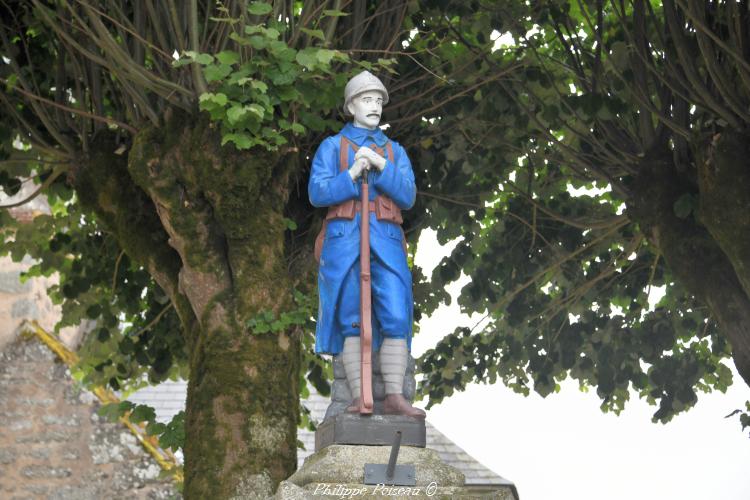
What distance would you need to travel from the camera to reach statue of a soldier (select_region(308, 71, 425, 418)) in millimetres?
6766

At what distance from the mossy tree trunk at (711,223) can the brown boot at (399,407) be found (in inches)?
115

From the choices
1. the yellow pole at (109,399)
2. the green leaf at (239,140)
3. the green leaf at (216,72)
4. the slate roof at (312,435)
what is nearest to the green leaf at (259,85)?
the green leaf at (216,72)

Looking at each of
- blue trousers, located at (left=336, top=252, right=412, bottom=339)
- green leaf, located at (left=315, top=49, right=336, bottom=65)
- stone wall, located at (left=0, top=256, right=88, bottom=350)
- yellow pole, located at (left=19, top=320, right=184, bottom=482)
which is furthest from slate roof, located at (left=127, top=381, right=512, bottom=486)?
blue trousers, located at (left=336, top=252, right=412, bottom=339)

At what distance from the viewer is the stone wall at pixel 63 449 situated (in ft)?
44.2

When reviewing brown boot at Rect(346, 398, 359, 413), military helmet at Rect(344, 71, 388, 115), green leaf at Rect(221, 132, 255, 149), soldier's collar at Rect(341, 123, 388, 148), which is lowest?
brown boot at Rect(346, 398, 359, 413)

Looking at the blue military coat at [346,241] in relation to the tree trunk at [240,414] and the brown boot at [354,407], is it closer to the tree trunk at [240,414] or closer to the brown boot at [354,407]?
the brown boot at [354,407]

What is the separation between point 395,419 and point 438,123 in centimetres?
475

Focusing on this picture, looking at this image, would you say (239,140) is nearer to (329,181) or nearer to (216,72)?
(216,72)

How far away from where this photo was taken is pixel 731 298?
29.5 feet

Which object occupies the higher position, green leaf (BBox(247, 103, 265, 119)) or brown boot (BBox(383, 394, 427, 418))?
green leaf (BBox(247, 103, 265, 119))

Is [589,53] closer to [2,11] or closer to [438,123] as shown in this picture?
[438,123]

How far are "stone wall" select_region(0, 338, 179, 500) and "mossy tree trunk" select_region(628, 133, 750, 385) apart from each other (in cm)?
650

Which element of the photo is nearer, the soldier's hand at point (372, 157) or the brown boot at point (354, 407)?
the brown boot at point (354, 407)

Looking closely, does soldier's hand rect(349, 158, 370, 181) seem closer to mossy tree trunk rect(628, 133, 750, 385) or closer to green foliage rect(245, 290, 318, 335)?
green foliage rect(245, 290, 318, 335)
